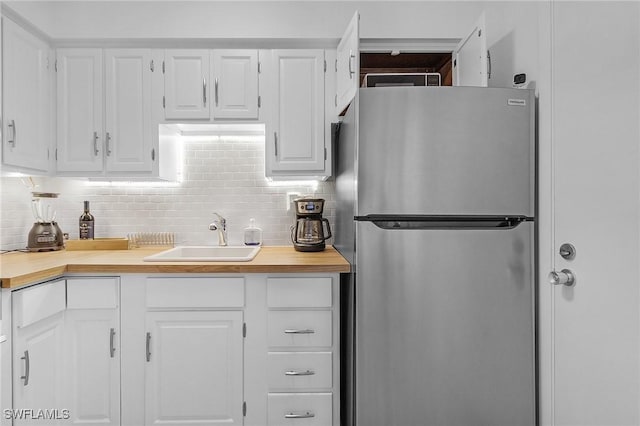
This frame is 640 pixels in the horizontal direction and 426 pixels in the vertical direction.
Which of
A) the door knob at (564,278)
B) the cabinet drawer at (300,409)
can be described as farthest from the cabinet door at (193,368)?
the door knob at (564,278)

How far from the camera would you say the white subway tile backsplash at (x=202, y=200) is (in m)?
2.47

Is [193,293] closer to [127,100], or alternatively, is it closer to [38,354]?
[38,354]

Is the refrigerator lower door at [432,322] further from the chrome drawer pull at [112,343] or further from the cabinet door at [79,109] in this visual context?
the cabinet door at [79,109]

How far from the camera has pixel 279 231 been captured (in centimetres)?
252

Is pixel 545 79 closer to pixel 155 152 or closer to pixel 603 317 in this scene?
pixel 603 317

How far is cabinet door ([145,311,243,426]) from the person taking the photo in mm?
1773

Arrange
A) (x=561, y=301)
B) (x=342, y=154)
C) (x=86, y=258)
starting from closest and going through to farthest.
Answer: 1. (x=561, y=301)
2. (x=86, y=258)
3. (x=342, y=154)

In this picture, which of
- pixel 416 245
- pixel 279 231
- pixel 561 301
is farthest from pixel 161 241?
pixel 561 301

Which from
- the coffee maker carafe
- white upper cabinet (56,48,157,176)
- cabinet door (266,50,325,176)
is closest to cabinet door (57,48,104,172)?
white upper cabinet (56,48,157,176)

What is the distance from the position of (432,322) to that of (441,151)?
2.44 ft

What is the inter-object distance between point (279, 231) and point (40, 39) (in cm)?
175

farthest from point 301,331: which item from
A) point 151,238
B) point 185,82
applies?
point 185,82

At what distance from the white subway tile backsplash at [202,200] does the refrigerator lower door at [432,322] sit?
37.5 inches

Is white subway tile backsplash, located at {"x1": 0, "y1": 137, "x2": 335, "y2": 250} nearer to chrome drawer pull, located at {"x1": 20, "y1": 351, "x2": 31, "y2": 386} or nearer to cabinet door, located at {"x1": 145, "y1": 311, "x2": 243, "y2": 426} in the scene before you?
cabinet door, located at {"x1": 145, "y1": 311, "x2": 243, "y2": 426}
